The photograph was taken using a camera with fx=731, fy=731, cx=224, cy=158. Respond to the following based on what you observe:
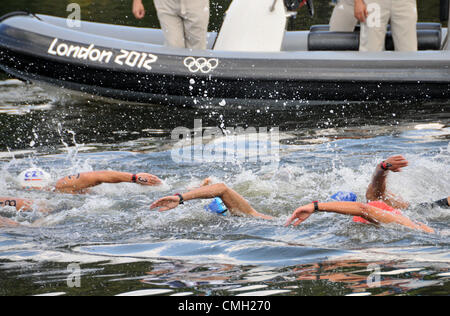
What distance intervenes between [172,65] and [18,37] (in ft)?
7.19

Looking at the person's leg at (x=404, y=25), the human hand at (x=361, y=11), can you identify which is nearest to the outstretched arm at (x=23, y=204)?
the human hand at (x=361, y=11)

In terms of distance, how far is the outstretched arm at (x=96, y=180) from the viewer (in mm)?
6350

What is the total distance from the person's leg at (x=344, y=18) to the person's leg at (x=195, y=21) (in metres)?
1.77

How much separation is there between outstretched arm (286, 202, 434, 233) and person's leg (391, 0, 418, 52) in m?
4.15

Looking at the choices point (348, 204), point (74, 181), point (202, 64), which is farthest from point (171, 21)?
point (348, 204)

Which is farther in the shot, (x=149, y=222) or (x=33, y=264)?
(x=149, y=222)

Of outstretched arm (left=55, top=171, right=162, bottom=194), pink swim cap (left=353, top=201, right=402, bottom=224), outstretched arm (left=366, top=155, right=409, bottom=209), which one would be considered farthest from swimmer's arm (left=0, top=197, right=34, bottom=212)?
outstretched arm (left=366, top=155, right=409, bottom=209)

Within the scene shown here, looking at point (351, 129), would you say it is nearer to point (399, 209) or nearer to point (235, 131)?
point (235, 131)

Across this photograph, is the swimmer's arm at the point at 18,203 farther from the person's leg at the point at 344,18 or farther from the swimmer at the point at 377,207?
the person's leg at the point at 344,18

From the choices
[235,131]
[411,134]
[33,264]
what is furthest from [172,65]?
[33,264]

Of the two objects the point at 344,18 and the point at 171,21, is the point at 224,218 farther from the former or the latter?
the point at 344,18

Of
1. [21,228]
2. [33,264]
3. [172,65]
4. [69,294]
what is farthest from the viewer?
[172,65]

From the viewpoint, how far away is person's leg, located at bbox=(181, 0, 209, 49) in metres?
9.16

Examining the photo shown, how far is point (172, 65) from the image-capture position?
364 inches
